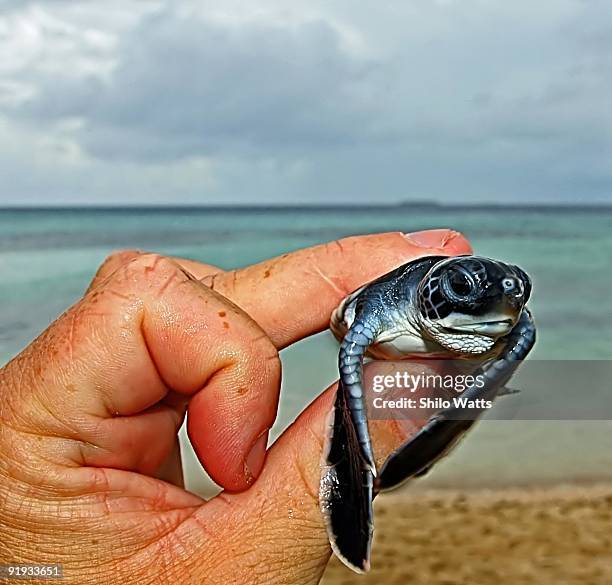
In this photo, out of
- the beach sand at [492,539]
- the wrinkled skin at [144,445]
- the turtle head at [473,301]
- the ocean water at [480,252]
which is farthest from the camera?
the ocean water at [480,252]

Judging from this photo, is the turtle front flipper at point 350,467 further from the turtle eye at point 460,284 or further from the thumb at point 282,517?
the turtle eye at point 460,284

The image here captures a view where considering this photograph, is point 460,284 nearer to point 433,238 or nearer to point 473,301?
point 473,301

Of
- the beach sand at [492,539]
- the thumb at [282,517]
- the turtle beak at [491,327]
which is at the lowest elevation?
the beach sand at [492,539]

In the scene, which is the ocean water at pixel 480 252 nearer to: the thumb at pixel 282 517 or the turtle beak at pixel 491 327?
the thumb at pixel 282 517

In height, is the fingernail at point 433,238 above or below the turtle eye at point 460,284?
below

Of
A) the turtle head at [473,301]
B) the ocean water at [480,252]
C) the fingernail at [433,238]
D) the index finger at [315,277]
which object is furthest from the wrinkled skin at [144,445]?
the ocean water at [480,252]

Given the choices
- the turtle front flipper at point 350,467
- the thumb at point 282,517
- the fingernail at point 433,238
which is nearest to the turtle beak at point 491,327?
the turtle front flipper at point 350,467

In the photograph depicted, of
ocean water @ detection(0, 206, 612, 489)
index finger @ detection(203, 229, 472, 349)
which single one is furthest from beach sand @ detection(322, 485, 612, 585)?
index finger @ detection(203, 229, 472, 349)

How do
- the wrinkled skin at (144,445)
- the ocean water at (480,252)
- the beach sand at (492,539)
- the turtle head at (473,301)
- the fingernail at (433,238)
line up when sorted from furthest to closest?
1. the ocean water at (480,252)
2. the beach sand at (492,539)
3. the fingernail at (433,238)
4. the wrinkled skin at (144,445)
5. the turtle head at (473,301)

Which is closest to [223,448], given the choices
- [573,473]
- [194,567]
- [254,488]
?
[254,488]

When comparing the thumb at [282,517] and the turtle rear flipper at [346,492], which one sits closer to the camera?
the turtle rear flipper at [346,492]
